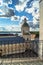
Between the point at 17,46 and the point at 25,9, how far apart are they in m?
2.31

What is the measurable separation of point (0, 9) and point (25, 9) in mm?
1395

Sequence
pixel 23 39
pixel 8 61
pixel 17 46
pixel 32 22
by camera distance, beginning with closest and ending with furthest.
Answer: pixel 8 61 → pixel 17 46 → pixel 23 39 → pixel 32 22

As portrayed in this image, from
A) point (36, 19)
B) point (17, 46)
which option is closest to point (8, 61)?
point (17, 46)

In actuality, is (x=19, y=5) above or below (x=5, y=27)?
above

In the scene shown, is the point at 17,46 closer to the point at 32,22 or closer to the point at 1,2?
the point at 32,22

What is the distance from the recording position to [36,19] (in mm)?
6895

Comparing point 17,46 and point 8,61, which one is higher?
point 8,61

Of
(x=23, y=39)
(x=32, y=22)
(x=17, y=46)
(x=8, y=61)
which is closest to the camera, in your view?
(x=8, y=61)

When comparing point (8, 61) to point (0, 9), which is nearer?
point (8, 61)

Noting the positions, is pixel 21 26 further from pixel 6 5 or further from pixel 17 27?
pixel 6 5

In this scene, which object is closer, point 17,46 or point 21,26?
point 17,46

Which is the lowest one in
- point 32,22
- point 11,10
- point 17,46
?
point 17,46

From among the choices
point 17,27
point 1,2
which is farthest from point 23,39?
point 1,2

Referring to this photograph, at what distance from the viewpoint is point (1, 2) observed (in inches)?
289
